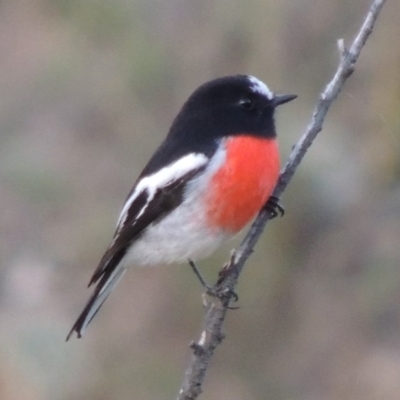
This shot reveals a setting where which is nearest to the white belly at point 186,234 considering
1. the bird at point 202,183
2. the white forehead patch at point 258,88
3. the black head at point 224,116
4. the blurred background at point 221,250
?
the bird at point 202,183

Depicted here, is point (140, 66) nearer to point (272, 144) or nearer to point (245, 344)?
point (245, 344)

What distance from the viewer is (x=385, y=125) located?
439 centimetres

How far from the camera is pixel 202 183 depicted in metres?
3.40

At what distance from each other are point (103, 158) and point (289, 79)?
2.20 m

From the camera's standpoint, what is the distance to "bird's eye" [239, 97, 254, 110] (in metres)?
3.54

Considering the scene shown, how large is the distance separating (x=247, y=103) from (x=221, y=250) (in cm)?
147

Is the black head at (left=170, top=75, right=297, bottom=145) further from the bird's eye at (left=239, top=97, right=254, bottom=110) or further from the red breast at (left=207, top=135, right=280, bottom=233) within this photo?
the red breast at (left=207, top=135, right=280, bottom=233)

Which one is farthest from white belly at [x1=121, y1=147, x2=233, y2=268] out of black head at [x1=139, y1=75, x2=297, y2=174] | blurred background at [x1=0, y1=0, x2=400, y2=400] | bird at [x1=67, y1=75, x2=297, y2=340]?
blurred background at [x1=0, y1=0, x2=400, y2=400]

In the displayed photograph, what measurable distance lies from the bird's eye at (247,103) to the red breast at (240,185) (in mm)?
166

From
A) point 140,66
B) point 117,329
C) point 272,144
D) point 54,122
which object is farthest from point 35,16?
point 272,144

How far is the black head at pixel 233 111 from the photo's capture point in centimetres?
351

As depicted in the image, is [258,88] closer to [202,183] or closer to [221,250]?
[202,183]

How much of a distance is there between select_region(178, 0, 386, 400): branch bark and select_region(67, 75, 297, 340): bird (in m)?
0.22

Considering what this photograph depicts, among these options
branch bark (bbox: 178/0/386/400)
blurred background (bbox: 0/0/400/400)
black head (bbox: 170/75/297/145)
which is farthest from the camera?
blurred background (bbox: 0/0/400/400)
